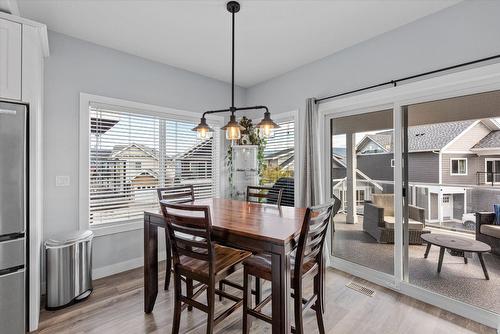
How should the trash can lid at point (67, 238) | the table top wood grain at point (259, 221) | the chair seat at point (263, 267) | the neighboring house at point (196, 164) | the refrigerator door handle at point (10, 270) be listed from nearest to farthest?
the table top wood grain at point (259, 221) → the chair seat at point (263, 267) → the refrigerator door handle at point (10, 270) → the trash can lid at point (67, 238) → the neighboring house at point (196, 164)

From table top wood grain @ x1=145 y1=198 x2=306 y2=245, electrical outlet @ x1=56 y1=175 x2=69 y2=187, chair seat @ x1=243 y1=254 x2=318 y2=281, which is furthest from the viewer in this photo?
electrical outlet @ x1=56 y1=175 x2=69 y2=187


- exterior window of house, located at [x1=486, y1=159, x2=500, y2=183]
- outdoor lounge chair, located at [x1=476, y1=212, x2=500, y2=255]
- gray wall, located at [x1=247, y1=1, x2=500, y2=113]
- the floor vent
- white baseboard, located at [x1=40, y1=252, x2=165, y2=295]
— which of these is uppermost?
gray wall, located at [x1=247, y1=1, x2=500, y2=113]

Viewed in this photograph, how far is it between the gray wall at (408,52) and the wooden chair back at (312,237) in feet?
6.09

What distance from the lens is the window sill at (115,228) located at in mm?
2955

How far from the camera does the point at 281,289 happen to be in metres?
1.46

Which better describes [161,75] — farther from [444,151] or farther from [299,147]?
[444,151]

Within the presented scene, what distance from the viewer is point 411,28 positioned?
8.10ft

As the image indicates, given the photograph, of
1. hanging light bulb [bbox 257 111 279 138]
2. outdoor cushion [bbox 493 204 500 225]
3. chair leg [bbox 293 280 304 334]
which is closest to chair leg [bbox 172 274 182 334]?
chair leg [bbox 293 280 304 334]

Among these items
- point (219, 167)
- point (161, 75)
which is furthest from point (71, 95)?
point (219, 167)

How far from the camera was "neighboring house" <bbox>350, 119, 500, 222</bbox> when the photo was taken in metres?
2.18

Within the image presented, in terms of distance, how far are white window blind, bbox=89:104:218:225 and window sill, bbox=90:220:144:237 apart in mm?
63

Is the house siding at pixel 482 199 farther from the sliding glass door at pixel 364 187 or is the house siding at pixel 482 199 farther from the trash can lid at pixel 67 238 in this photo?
the trash can lid at pixel 67 238

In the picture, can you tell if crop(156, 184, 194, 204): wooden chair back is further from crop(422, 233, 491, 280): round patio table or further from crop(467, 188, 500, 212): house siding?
crop(467, 188, 500, 212): house siding

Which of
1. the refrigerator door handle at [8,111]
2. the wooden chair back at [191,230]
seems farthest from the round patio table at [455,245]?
the refrigerator door handle at [8,111]
